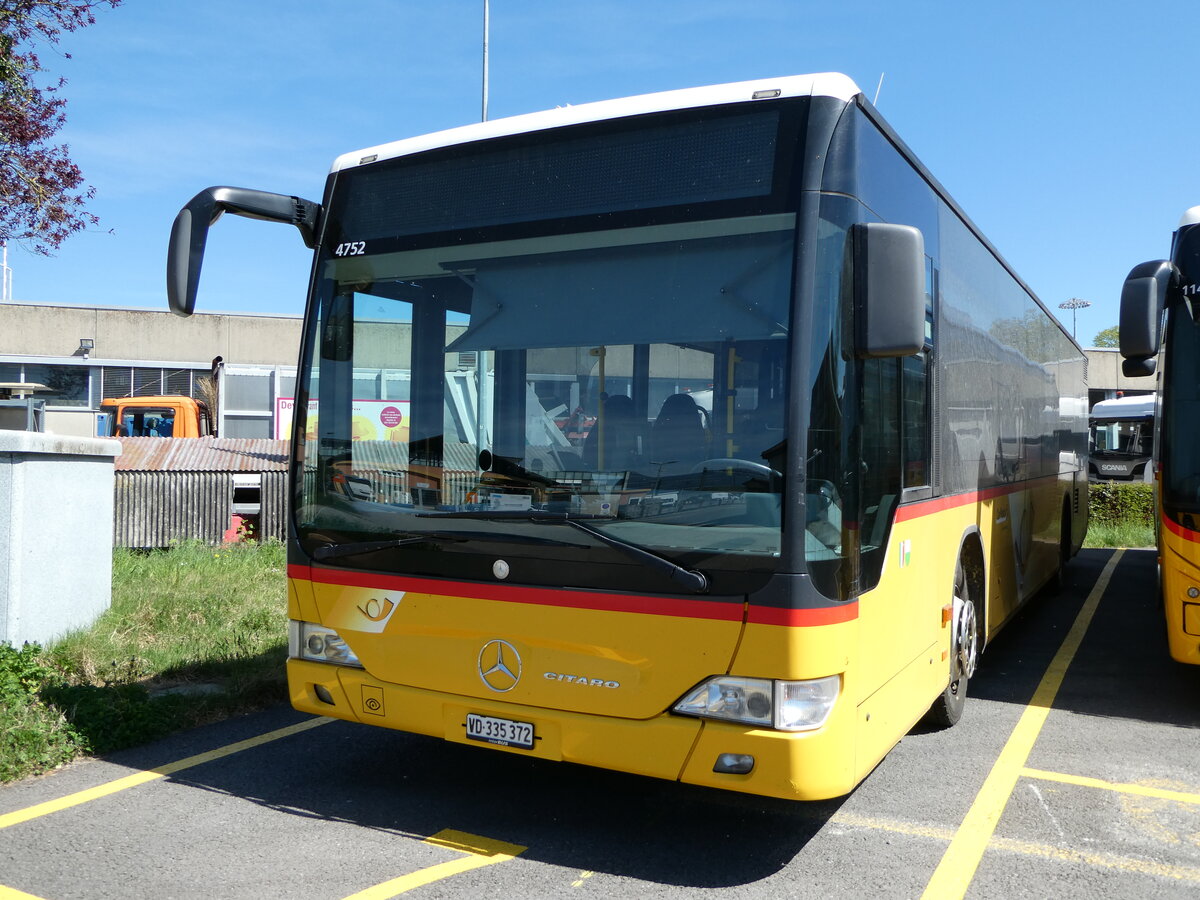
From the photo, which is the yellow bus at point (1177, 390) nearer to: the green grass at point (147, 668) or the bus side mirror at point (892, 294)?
the bus side mirror at point (892, 294)

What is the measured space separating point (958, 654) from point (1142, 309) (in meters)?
2.18

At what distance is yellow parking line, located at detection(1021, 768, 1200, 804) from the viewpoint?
4.93m

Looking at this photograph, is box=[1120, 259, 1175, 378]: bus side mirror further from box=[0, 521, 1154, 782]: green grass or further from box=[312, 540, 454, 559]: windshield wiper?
box=[0, 521, 1154, 782]: green grass

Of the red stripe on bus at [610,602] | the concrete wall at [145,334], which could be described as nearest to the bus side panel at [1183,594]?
the red stripe on bus at [610,602]

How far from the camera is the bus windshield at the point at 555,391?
3816mm

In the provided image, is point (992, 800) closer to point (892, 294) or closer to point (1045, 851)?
point (1045, 851)

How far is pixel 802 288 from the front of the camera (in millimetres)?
3744

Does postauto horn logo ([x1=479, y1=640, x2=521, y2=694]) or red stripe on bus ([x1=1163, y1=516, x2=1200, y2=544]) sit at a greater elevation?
red stripe on bus ([x1=1163, y1=516, x2=1200, y2=544])

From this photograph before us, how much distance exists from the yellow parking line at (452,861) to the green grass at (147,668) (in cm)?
226

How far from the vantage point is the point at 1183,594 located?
20.1 ft

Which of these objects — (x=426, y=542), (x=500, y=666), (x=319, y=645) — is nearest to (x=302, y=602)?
(x=319, y=645)

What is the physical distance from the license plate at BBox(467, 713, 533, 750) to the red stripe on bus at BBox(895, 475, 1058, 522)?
1.79 metres

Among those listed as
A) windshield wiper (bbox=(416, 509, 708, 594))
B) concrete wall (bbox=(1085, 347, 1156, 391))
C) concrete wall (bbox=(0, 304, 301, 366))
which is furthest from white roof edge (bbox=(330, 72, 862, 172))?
concrete wall (bbox=(1085, 347, 1156, 391))

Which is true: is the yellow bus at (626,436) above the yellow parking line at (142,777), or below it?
above
